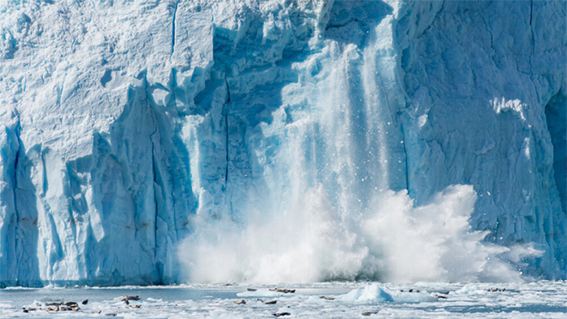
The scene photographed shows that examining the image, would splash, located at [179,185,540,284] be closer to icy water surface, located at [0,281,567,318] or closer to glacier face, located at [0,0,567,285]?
glacier face, located at [0,0,567,285]

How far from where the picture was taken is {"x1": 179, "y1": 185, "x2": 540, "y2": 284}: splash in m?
16.9

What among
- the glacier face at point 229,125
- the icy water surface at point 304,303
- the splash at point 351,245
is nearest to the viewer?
the icy water surface at point 304,303

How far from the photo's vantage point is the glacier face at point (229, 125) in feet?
54.1

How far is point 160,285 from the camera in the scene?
17.1m

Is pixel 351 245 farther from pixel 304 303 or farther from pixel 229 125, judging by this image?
pixel 304 303

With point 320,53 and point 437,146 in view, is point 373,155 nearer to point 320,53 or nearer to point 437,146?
point 437,146

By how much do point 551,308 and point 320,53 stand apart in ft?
29.5

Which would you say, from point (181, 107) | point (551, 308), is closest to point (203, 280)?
point (181, 107)

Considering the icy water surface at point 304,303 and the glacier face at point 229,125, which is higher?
the glacier face at point 229,125

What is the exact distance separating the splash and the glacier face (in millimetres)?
378

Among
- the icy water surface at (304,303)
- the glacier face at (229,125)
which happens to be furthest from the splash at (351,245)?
the icy water surface at (304,303)

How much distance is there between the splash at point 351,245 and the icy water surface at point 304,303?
1.85 meters

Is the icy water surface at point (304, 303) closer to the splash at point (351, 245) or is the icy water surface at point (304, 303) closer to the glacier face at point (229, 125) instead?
the splash at point (351, 245)

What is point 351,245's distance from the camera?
1684 cm
